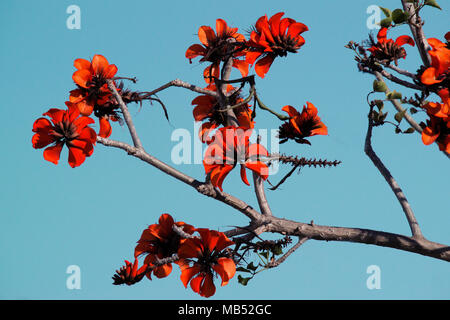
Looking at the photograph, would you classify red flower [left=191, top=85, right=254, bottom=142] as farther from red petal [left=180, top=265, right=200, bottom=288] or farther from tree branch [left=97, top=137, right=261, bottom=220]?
red petal [left=180, top=265, right=200, bottom=288]

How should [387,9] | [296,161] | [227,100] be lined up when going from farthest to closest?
[227,100]
[387,9]
[296,161]

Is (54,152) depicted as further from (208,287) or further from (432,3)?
(432,3)

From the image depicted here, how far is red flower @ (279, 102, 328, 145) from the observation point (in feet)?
10.9

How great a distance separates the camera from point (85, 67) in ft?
12.4

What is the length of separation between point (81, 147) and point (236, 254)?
3.85 ft

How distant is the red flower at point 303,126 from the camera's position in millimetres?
3311

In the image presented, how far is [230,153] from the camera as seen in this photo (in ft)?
10.1

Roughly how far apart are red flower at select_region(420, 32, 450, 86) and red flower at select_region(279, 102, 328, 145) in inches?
25.3

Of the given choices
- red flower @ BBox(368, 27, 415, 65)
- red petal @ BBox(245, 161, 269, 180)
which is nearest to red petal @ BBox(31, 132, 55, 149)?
red petal @ BBox(245, 161, 269, 180)

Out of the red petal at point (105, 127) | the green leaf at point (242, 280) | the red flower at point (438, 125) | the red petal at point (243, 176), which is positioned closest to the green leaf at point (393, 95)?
the red flower at point (438, 125)

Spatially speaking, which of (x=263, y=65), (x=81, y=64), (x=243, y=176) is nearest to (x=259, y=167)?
(x=243, y=176)

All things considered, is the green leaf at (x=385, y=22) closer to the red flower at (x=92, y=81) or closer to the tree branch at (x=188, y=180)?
the tree branch at (x=188, y=180)
